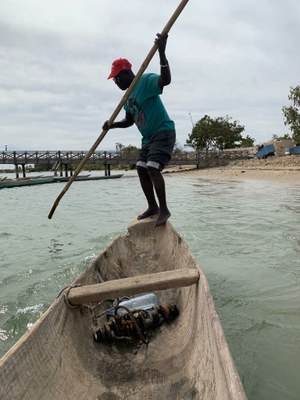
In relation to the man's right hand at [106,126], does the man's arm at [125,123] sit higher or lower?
higher

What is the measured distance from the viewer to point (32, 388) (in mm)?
1781

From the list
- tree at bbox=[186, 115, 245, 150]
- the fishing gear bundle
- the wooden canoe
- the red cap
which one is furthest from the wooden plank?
tree at bbox=[186, 115, 245, 150]

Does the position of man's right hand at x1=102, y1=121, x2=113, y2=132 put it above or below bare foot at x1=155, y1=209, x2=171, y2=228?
above

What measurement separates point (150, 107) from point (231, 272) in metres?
2.35

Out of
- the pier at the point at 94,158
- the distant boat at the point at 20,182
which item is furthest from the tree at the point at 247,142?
the distant boat at the point at 20,182

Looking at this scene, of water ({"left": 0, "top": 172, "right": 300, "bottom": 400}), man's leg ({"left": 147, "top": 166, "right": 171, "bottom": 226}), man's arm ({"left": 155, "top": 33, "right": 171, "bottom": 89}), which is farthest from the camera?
man's leg ({"left": 147, "top": 166, "right": 171, "bottom": 226})

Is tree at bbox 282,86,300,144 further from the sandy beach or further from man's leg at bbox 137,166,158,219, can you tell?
man's leg at bbox 137,166,158,219

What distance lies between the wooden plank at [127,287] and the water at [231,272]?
836mm

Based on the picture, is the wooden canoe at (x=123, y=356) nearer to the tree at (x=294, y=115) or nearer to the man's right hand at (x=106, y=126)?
the man's right hand at (x=106, y=126)

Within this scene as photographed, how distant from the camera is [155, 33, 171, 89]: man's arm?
3734 millimetres

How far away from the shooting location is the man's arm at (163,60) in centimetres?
373

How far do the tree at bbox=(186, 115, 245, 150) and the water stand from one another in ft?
139

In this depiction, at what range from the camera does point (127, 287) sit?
2.35 metres

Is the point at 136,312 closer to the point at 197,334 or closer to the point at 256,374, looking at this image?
the point at 197,334
